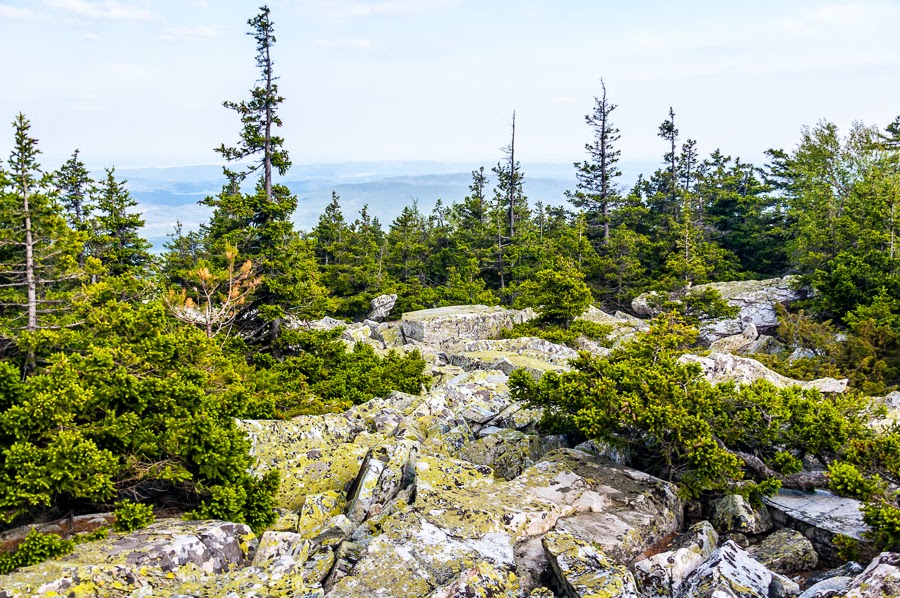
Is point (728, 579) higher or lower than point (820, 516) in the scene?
higher

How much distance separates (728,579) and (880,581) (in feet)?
4.91

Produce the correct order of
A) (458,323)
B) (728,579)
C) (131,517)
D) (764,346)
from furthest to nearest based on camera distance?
(458,323)
(764,346)
(131,517)
(728,579)

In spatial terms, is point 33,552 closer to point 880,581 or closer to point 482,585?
point 482,585

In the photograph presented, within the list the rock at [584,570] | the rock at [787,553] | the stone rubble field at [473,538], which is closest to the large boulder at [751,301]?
the stone rubble field at [473,538]

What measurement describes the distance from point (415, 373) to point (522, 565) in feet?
38.6

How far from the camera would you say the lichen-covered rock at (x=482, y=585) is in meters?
6.19

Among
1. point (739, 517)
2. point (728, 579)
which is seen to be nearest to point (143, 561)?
point (728, 579)

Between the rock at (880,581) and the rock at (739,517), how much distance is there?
9.15 ft

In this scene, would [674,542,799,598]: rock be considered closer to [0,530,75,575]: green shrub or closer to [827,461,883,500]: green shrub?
[827,461,883,500]: green shrub

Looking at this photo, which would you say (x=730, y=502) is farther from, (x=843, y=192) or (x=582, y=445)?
(x=843, y=192)

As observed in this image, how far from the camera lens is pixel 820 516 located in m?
8.73

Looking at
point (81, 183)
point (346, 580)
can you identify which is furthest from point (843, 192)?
point (81, 183)

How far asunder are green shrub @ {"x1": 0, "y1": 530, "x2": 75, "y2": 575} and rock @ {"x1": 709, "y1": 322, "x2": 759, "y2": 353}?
26.6 metres

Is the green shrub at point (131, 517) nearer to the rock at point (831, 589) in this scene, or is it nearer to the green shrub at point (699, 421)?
the green shrub at point (699, 421)
